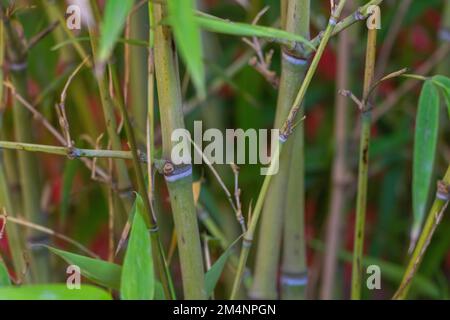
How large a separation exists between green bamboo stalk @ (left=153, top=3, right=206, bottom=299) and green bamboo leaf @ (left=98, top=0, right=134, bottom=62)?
0.31 ft

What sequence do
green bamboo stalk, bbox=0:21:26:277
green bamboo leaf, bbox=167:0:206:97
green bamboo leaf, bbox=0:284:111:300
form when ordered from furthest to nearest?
green bamboo stalk, bbox=0:21:26:277 < green bamboo leaf, bbox=0:284:111:300 < green bamboo leaf, bbox=167:0:206:97

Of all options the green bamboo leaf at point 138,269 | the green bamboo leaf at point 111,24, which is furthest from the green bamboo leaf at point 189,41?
the green bamboo leaf at point 138,269

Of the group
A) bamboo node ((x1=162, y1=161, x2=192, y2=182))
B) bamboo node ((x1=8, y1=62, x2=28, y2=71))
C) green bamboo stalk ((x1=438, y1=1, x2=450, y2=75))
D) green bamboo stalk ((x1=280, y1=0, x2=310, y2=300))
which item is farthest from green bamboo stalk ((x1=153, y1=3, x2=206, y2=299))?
green bamboo stalk ((x1=438, y1=1, x2=450, y2=75))

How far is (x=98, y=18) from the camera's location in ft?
1.33

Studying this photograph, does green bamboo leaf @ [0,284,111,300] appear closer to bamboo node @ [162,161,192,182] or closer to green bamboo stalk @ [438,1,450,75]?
bamboo node @ [162,161,192,182]

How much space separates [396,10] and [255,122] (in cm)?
24

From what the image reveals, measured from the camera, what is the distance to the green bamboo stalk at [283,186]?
50 centimetres

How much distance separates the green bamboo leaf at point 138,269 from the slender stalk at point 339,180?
41 centimetres

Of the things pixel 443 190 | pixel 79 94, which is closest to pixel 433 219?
pixel 443 190

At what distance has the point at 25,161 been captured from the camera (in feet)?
2.23

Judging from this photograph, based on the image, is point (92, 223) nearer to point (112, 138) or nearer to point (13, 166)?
point (13, 166)

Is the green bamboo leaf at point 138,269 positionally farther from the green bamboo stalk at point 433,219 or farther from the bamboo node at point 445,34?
the bamboo node at point 445,34

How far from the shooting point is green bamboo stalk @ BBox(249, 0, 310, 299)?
50 cm
